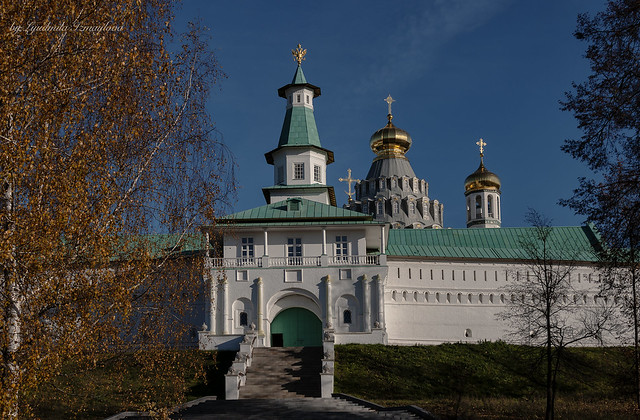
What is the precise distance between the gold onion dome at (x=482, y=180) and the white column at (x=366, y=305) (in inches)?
1199

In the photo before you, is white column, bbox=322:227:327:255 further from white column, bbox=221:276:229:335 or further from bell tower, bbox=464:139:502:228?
bell tower, bbox=464:139:502:228

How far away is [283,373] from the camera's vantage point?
3084 cm

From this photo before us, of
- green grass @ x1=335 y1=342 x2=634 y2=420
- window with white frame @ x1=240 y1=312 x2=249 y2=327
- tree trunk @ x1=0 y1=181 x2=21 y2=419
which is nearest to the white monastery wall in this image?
green grass @ x1=335 y1=342 x2=634 y2=420

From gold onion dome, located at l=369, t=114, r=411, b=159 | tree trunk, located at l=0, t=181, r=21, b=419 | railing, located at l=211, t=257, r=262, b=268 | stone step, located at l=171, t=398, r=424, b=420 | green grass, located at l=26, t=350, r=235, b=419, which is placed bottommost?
stone step, located at l=171, t=398, r=424, b=420

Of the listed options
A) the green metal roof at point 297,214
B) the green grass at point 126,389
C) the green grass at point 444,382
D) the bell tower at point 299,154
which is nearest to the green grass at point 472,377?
the green grass at point 444,382

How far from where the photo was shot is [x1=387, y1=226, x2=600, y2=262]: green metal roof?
43375 millimetres

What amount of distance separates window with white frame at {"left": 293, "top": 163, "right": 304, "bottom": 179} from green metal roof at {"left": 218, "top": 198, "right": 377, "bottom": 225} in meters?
3.67

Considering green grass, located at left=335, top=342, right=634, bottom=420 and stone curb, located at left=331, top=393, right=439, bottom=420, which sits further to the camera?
green grass, located at left=335, top=342, right=634, bottom=420

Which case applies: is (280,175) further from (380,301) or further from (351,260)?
(380,301)

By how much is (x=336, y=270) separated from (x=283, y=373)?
8.20 metres

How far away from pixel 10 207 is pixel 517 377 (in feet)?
79.5

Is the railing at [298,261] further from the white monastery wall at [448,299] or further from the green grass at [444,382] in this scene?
the green grass at [444,382]

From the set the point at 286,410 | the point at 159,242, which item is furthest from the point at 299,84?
the point at 159,242

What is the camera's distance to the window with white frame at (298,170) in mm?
43688
